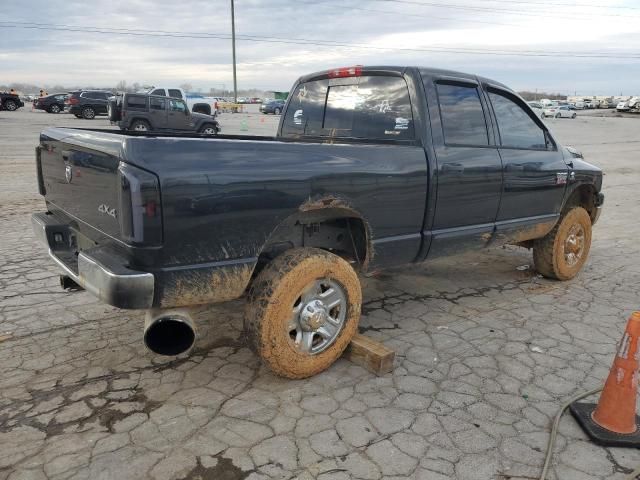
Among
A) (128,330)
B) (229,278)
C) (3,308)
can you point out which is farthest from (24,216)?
(229,278)

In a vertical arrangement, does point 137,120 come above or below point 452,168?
above

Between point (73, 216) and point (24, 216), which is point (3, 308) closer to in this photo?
point (73, 216)

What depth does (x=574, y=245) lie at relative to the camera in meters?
5.32

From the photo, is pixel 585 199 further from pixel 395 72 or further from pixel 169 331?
pixel 169 331

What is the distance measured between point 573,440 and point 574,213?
10.1 feet

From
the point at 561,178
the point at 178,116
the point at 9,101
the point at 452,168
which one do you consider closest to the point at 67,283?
the point at 452,168

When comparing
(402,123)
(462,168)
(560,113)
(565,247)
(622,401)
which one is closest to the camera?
(622,401)

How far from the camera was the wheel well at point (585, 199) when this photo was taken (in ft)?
17.4

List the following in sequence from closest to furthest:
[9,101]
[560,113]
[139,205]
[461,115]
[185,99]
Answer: [139,205], [461,115], [185,99], [9,101], [560,113]

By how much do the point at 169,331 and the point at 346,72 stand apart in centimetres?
249

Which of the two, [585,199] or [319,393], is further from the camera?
[585,199]

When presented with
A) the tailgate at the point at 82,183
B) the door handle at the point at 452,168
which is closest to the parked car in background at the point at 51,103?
the tailgate at the point at 82,183

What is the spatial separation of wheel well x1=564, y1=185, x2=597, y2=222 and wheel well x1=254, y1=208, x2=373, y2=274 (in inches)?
110

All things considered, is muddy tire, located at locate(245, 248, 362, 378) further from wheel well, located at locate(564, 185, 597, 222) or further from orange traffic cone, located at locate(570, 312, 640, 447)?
wheel well, located at locate(564, 185, 597, 222)
